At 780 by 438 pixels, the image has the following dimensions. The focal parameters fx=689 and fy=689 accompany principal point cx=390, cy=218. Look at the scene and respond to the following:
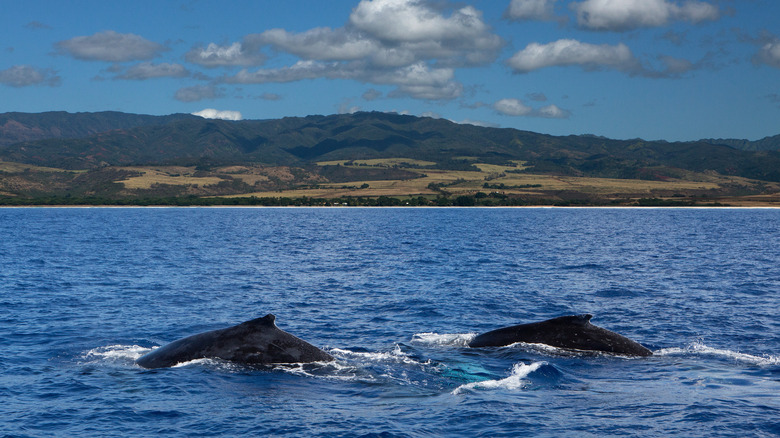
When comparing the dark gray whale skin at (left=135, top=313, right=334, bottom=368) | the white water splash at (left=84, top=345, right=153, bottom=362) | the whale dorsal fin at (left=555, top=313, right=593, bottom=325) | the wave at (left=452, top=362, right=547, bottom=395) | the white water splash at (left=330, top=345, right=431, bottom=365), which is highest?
the whale dorsal fin at (left=555, top=313, right=593, bottom=325)

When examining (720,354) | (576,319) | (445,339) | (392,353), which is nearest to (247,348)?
(392,353)

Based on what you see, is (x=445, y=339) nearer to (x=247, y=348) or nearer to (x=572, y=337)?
(x=572, y=337)

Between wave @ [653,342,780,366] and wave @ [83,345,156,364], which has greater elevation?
wave @ [653,342,780,366]

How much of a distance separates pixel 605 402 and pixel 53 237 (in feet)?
364

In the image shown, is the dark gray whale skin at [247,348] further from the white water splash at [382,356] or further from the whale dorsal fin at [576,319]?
the whale dorsal fin at [576,319]

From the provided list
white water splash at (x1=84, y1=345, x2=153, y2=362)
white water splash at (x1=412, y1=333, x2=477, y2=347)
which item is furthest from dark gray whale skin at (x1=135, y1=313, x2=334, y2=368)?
white water splash at (x1=412, y1=333, x2=477, y2=347)

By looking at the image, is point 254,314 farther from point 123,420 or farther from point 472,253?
point 472,253

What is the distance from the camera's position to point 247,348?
80.6 ft

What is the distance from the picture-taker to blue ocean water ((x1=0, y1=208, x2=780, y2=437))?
19.5 m

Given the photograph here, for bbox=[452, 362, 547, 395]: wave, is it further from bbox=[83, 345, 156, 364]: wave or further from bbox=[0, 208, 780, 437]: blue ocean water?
bbox=[83, 345, 156, 364]: wave

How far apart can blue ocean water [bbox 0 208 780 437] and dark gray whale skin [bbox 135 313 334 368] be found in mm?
484

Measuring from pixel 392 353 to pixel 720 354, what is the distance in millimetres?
13200

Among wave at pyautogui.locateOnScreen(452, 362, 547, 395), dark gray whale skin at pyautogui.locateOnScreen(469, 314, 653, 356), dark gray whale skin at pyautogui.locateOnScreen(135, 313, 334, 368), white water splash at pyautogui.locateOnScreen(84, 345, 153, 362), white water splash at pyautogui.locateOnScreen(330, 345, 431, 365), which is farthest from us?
dark gray whale skin at pyautogui.locateOnScreen(469, 314, 653, 356)

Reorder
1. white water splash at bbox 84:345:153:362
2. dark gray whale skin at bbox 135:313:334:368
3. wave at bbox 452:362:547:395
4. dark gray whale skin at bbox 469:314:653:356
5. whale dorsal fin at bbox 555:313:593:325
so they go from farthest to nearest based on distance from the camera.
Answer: dark gray whale skin at bbox 469:314:653:356
whale dorsal fin at bbox 555:313:593:325
white water splash at bbox 84:345:153:362
dark gray whale skin at bbox 135:313:334:368
wave at bbox 452:362:547:395
